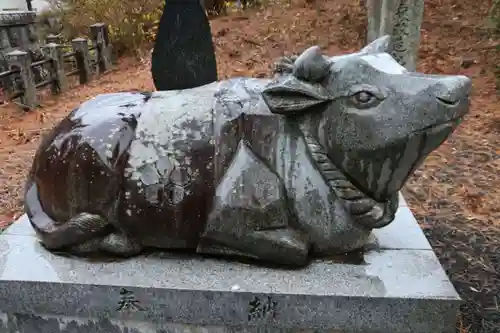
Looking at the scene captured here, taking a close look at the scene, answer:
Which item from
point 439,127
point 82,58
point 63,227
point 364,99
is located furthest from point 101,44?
point 439,127

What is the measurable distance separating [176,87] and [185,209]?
6.74 feet

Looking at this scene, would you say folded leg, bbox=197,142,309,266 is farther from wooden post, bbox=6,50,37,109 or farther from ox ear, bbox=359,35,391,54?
wooden post, bbox=6,50,37,109

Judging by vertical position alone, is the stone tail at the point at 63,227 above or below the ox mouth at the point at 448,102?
below

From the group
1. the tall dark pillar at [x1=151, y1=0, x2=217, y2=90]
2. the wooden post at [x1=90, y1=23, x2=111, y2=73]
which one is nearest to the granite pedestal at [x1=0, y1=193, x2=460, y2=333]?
the tall dark pillar at [x1=151, y1=0, x2=217, y2=90]

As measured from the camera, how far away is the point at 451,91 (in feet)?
6.61

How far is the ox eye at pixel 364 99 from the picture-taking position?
83.0 inches

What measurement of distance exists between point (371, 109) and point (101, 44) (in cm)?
912

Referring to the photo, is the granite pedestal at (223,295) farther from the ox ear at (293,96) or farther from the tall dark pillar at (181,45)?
the tall dark pillar at (181,45)

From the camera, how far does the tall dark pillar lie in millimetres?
4086

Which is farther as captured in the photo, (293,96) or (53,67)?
(53,67)

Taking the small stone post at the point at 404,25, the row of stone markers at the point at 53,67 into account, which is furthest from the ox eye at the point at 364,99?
the row of stone markers at the point at 53,67

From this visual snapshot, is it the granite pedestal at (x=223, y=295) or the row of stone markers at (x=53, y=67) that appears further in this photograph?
the row of stone markers at (x=53, y=67)

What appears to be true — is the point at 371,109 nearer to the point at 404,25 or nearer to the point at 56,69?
the point at 404,25

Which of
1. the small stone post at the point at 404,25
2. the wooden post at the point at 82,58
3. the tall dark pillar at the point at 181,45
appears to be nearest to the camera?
the tall dark pillar at the point at 181,45
